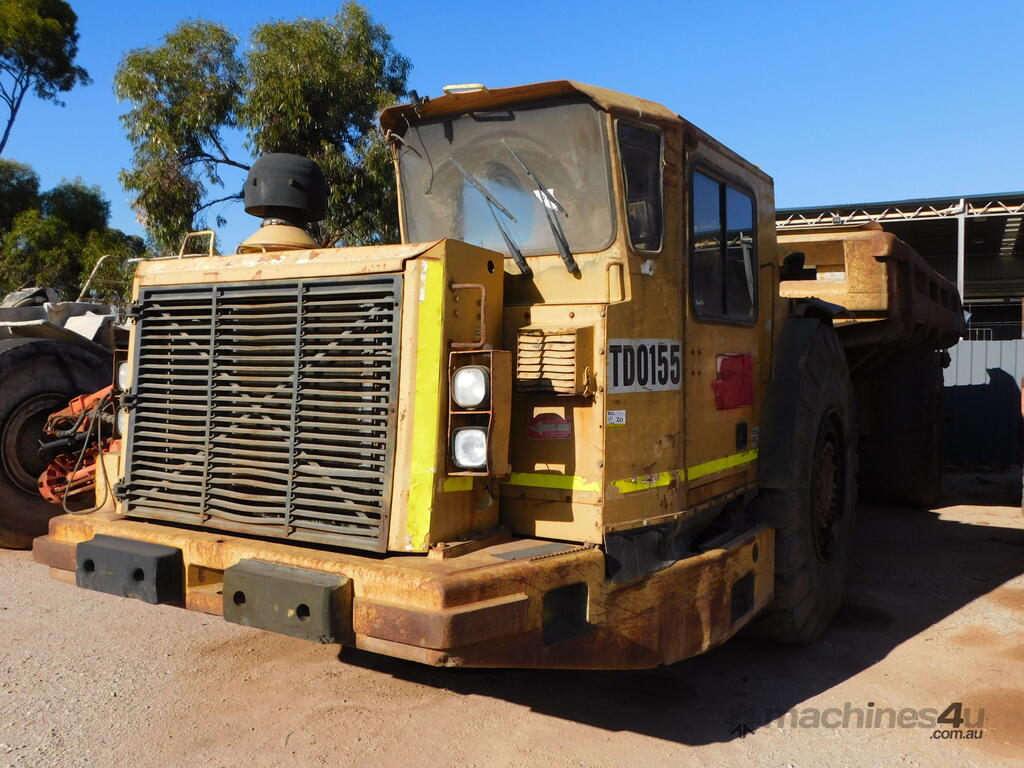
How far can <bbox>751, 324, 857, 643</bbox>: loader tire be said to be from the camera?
177 inches

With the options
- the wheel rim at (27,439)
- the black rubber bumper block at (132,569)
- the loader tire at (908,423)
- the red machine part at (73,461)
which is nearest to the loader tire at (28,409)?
the wheel rim at (27,439)

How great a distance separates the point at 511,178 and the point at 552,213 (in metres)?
0.31

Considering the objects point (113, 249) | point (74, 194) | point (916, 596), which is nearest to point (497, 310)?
point (916, 596)

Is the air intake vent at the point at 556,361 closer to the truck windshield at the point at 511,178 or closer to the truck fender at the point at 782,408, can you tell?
the truck windshield at the point at 511,178

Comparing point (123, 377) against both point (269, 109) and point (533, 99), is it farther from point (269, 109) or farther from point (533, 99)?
point (269, 109)

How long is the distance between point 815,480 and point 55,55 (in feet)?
85.1

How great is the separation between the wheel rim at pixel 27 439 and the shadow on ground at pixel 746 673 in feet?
11.3

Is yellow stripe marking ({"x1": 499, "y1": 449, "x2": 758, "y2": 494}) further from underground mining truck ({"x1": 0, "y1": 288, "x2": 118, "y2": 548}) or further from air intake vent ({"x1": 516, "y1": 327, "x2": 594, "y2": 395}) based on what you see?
underground mining truck ({"x1": 0, "y1": 288, "x2": 118, "y2": 548})

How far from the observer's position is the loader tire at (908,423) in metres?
8.55

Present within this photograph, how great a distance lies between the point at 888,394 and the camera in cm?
862

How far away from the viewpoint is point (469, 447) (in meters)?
3.11

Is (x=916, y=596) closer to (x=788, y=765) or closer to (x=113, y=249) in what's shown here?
(x=788, y=765)

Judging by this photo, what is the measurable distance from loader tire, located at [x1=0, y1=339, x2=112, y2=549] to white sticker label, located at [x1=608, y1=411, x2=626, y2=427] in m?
5.09

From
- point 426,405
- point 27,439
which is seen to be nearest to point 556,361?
point 426,405
